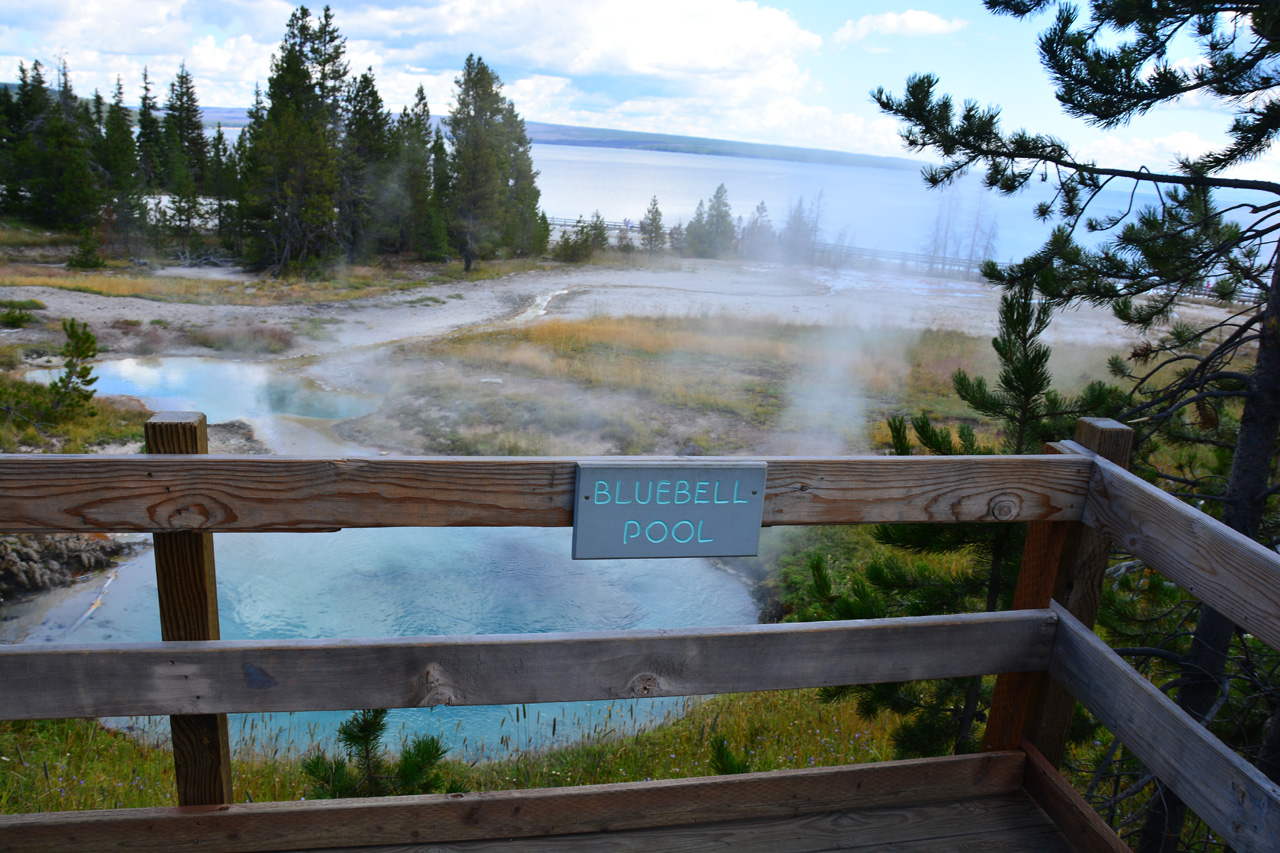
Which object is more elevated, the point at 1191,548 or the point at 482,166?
the point at 482,166

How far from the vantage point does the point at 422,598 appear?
9.67 metres

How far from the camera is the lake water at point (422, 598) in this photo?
7.25m

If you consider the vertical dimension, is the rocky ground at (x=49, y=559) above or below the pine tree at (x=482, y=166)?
below

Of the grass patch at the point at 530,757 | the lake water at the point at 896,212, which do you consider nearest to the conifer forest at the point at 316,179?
the lake water at the point at 896,212

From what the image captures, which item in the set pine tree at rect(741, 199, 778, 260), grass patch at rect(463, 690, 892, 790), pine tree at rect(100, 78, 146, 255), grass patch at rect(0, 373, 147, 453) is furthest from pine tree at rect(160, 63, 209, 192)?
grass patch at rect(463, 690, 892, 790)

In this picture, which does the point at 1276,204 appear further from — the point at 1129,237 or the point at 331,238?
the point at 331,238

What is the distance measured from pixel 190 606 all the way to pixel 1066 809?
2.00 m

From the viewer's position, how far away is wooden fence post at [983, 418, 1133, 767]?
206cm

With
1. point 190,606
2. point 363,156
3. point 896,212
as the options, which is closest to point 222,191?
point 363,156

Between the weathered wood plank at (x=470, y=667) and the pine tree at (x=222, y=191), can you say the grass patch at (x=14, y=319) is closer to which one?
the pine tree at (x=222, y=191)

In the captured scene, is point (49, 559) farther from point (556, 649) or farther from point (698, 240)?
point (698, 240)

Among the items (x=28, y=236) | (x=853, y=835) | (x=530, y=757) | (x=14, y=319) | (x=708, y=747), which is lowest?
(x=14, y=319)

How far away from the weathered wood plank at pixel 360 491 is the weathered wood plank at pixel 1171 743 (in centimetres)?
49

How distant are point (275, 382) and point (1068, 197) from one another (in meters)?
18.6
